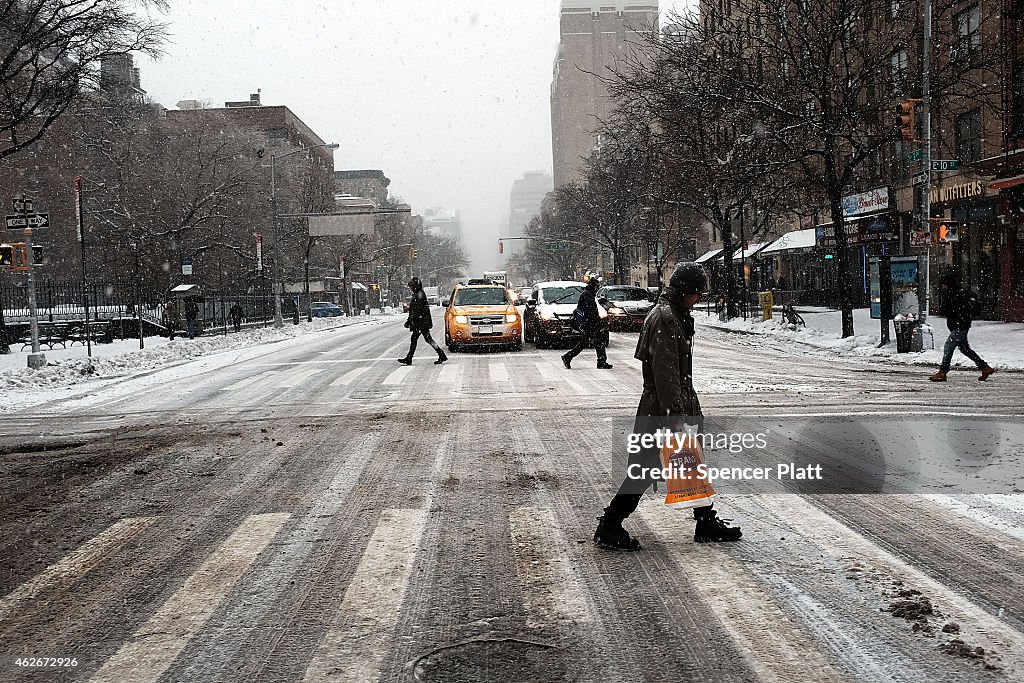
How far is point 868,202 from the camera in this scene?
21.9 meters

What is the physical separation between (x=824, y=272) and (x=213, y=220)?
1404 inches

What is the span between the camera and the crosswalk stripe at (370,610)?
3824 mm

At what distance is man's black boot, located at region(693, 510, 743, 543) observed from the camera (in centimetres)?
555

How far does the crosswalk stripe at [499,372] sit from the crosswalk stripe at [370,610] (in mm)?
9306

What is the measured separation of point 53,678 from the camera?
3.79 meters


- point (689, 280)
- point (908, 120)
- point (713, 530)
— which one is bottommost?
point (713, 530)

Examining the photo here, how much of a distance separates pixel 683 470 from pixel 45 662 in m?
3.48

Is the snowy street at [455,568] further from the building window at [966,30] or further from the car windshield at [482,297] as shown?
the building window at [966,30]

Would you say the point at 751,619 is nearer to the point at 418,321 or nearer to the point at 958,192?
the point at 418,321


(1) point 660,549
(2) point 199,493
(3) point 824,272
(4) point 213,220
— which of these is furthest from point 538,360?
(4) point 213,220

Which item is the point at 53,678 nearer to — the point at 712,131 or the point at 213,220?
the point at 712,131

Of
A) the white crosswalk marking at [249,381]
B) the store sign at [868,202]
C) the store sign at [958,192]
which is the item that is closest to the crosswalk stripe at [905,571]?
the white crosswalk marking at [249,381]

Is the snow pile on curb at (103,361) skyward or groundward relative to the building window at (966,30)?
groundward

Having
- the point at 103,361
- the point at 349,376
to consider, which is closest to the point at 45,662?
the point at 349,376
